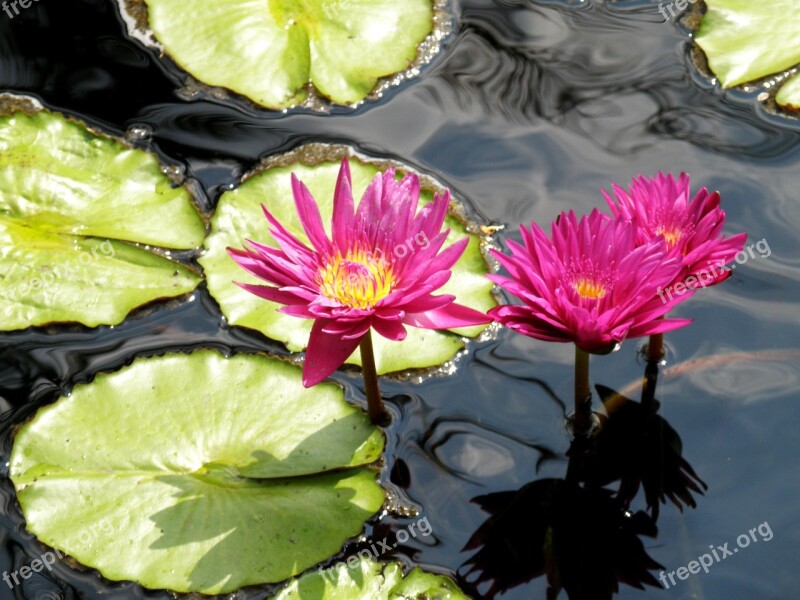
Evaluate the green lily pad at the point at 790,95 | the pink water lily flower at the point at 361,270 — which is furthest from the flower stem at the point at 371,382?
the green lily pad at the point at 790,95

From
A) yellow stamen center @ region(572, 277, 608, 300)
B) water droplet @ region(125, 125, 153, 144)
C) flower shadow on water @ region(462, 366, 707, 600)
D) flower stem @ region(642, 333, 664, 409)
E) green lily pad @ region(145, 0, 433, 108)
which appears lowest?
flower shadow on water @ region(462, 366, 707, 600)

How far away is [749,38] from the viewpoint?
3.46 m

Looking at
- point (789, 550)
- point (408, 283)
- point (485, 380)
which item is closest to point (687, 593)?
point (789, 550)

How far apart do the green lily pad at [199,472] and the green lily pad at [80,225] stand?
0.36 m

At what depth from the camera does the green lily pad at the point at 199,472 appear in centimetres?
227

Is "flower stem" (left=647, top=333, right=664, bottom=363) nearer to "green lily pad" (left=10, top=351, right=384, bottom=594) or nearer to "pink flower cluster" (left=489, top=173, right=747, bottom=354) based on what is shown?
"pink flower cluster" (left=489, top=173, right=747, bottom=354)

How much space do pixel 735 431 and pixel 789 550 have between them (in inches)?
14.2

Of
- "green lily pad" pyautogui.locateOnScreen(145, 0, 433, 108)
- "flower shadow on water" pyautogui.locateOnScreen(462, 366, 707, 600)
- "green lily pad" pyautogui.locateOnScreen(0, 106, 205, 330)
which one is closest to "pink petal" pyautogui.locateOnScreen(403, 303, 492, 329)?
"flower shadow on water" pyautogui.locateOnScreen(462, 366, 707, 600)

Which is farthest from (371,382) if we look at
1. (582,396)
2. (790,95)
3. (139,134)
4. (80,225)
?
(790,95)

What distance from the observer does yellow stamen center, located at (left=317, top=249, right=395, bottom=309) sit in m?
2.29

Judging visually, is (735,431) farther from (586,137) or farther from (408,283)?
(586,137)

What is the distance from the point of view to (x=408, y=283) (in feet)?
7.47

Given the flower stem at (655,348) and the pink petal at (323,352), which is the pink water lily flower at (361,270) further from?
the flower stem at (655,348)

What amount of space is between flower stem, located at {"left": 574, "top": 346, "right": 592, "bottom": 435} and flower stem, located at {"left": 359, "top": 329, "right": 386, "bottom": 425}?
21.3 inches
